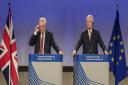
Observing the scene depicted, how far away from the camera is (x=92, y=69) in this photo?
545 centimetres

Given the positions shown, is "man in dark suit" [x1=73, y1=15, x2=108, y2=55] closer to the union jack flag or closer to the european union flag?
the european union flag

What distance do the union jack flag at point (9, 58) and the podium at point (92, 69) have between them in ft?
6.01

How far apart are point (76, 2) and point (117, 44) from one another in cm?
133

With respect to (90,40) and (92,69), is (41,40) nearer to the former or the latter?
(90,40)

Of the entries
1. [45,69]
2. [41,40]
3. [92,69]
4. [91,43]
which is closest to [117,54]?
[91,43]

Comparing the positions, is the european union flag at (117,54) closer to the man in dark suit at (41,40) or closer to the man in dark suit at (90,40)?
the man in dark suit at (90,40)

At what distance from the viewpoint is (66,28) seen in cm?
759

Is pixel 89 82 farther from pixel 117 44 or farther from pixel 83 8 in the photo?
pixel 83 8

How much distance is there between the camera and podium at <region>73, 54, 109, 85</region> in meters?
5.43

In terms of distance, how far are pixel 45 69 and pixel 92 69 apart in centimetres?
75

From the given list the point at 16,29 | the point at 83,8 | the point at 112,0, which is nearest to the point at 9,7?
the point at 16,29

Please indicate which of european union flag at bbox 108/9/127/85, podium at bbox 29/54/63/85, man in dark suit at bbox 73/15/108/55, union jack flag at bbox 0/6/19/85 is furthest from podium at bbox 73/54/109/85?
union jack flag at bbox 0/6/19/85

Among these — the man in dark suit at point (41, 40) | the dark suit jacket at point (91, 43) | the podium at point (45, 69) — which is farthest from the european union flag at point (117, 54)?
the podium at point (45, 69)

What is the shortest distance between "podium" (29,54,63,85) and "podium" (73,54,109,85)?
34cm
